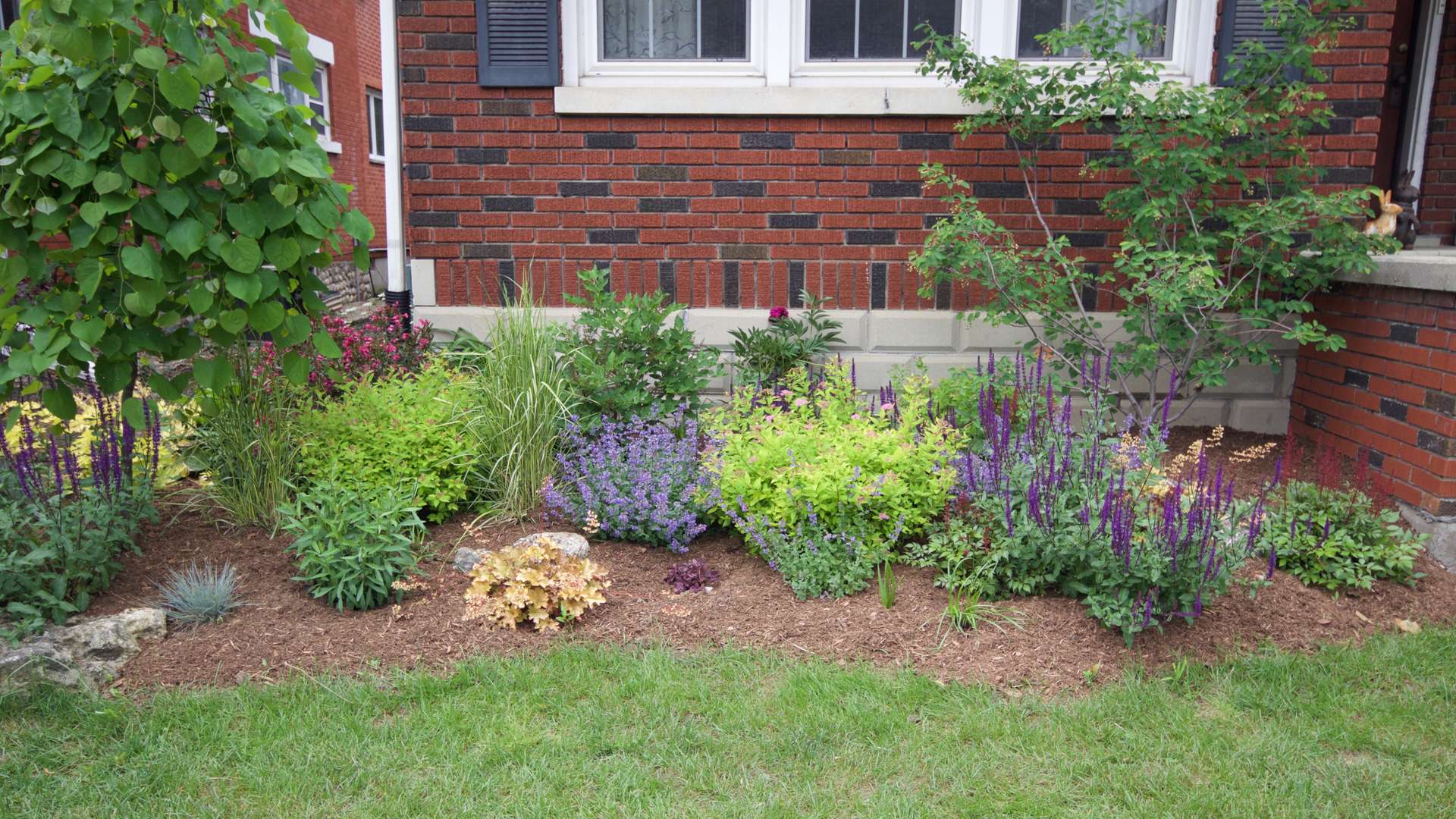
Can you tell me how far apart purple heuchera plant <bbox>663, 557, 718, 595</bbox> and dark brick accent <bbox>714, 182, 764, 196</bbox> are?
2500mm

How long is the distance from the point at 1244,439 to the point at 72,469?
18.4ft

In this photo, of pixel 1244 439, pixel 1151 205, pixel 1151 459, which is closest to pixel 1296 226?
pixel 1151 205

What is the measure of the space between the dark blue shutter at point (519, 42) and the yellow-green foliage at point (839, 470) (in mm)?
2496

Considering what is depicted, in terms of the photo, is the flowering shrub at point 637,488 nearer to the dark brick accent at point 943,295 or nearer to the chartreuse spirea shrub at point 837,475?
the chartreuse spirea shrub at point 837,475

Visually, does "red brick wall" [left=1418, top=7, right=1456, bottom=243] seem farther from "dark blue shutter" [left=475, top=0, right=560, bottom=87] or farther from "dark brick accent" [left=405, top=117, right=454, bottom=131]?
"dark brick accent" [left=405, top=117, right=454, bottom=131]

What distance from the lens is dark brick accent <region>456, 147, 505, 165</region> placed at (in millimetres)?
5582

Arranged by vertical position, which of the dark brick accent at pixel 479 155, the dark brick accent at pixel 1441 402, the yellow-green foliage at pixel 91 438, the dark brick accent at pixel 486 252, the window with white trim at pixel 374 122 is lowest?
the yellow-green foliage at pixel 91 438

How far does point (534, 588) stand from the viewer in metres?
3.46

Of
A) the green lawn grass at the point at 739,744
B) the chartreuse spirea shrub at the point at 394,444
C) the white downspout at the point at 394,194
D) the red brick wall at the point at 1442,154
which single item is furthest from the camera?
the red brick wall at the point at 1442,154

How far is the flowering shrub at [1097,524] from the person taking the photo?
320 centimetres

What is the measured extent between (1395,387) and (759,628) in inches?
125

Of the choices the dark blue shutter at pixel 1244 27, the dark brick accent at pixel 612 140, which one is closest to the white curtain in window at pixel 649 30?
the dark brick accent at pixel 612 140

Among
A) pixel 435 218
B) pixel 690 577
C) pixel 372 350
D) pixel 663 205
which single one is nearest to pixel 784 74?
pixel 663 205

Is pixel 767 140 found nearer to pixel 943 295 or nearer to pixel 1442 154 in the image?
pixel 943 295
